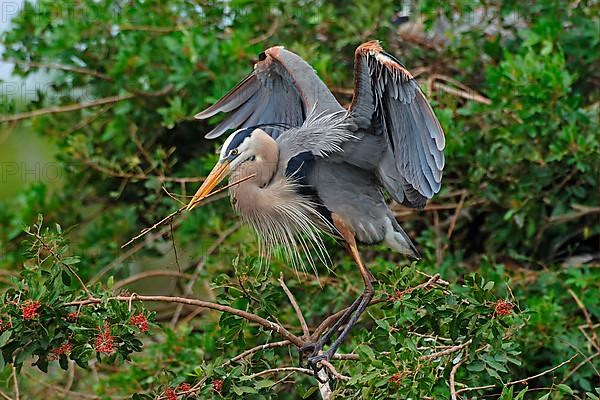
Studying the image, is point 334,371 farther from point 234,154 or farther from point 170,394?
point 234,154

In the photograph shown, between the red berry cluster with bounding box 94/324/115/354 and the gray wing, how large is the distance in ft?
4.82

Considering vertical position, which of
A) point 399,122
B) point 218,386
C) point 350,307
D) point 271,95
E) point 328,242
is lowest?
point 328,242

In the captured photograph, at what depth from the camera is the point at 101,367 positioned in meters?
4.18

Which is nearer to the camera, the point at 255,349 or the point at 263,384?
the point at 263,384

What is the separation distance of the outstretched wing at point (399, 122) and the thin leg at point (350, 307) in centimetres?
24

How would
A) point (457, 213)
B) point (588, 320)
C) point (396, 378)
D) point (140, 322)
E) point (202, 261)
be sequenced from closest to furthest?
point (396, 378), point (140, 322), point (588, 320), point (457, 213), point (202, 261)

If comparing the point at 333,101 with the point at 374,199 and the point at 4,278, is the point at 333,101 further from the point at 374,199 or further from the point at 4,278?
the point at 4,278

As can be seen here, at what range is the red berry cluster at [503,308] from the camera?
101 inches

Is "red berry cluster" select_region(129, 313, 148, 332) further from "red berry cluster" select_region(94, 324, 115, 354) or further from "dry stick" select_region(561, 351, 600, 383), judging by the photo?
"dry stick" select_region(561, 351, 600, 383)

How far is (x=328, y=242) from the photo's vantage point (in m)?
4.05

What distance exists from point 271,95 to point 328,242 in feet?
2.30

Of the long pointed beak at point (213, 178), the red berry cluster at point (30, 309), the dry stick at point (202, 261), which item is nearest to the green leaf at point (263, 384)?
the red berry cluster at point (30, 309)

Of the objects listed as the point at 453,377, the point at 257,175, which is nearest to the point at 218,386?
the point at 453,377

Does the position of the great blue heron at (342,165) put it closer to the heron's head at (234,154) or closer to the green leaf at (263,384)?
the heron's head at (234,154)
